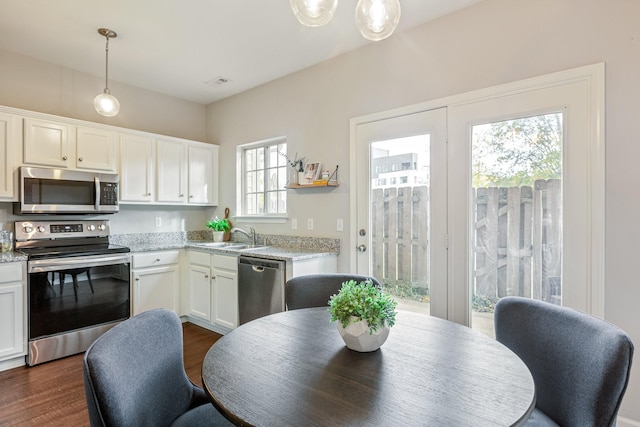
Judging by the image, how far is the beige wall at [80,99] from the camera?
10.4 feet

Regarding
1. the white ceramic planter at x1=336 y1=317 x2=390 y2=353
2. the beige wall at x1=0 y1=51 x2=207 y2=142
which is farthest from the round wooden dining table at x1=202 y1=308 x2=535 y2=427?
the beige wall at x1=0 y1=51 x2=207 y2=142

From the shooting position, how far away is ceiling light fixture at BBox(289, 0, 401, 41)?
4.26ft

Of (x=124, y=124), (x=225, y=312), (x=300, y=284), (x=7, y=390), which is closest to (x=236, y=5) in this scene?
(x=300, y=284)

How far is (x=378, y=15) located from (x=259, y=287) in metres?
2.34

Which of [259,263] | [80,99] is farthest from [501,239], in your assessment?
[80,99]

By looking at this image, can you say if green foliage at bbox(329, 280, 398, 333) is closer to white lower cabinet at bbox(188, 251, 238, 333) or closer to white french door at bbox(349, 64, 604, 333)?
white french door at bbox(349, 64, 604, 333)

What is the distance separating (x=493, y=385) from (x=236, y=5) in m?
2.68

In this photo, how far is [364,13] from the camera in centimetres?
138

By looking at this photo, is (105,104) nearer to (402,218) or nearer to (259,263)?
(259,263)

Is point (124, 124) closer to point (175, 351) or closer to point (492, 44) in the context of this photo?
point (175, 351)

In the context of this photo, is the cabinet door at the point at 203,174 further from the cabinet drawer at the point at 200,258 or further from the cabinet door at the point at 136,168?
the cabinet drawer at the point at 200,258

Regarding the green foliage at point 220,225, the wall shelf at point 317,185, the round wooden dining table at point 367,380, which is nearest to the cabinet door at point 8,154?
the green foliage at point 220,225

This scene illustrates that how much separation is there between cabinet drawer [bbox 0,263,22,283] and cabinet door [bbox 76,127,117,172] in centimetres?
105

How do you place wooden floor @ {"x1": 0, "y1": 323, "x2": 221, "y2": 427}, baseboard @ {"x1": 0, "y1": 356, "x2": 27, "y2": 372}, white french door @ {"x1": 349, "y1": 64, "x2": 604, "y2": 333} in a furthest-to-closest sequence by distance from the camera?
1. baseboard @ {"x1": 0, "y1": 356, "x2": 27, "y2": 372}
2. wooden floor @ {"x1": 0, "y1": 323, "x2": 221, "y2": 427}
3. white french door @ {"x1": 349, "y1": 64, "x2": 604, "y2": 333}
